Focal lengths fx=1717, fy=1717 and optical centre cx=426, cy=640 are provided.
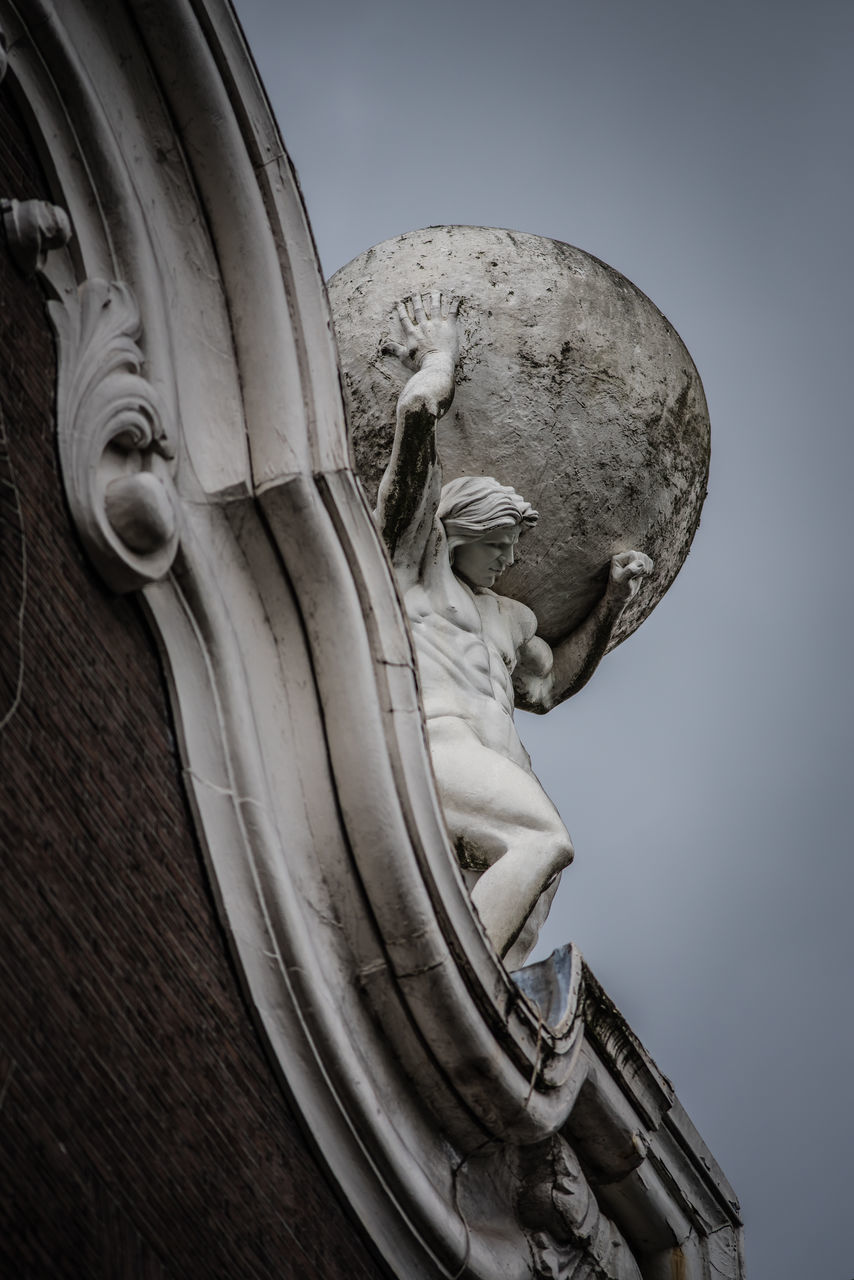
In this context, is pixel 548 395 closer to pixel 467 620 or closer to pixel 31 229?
pixel 467 620

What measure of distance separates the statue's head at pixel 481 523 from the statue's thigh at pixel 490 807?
1050 millimetres

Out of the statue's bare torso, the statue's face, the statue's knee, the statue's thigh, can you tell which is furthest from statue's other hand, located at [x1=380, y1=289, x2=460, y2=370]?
the statue's knee

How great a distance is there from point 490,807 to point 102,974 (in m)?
2.20

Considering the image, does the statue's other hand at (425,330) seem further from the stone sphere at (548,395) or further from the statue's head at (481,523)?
the statue's head at (481,523)

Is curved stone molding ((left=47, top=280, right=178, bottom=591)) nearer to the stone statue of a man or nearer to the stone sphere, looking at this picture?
the stone statue of a man

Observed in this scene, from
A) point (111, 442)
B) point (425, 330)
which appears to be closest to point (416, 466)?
point (425, 330)

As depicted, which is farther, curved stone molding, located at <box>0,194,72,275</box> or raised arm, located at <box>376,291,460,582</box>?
raised arm, located at <box>376,291,460,582</box>

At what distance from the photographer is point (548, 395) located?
6.59 meters

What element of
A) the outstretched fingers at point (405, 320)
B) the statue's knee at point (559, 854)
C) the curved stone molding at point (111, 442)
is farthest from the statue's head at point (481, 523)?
the curved stone molding at point (111, 442)

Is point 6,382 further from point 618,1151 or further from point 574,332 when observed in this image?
point 574,332

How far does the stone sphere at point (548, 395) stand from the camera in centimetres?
659

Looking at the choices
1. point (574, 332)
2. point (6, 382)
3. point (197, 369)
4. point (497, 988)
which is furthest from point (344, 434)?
point (574, 332)

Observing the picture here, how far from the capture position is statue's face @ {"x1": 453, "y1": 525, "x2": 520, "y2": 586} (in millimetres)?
6418

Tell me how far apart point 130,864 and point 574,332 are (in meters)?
3.63
